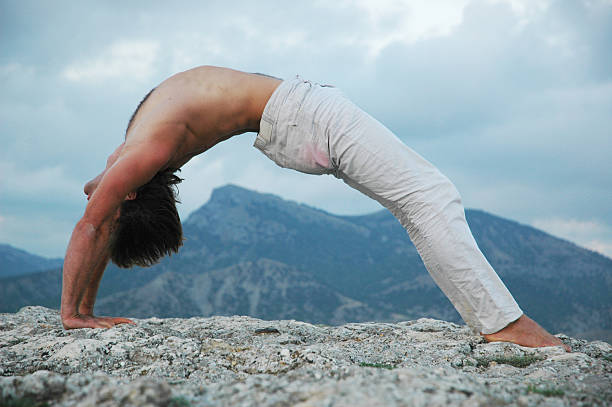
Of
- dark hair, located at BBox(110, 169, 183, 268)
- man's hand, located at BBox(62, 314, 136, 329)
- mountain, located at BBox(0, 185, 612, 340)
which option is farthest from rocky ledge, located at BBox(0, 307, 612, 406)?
mountain, located at BBox(0, 185, 612, 340)

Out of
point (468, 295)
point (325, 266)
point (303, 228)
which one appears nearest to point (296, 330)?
point (468, 295)

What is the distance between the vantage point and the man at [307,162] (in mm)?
3354

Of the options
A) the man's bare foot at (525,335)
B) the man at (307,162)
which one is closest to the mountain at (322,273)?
the man at (307,162)

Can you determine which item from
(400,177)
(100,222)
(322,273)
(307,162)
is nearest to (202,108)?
(307,162)

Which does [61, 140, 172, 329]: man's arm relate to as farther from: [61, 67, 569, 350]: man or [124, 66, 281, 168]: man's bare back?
[124, 66, 281, 168]: man's bare back

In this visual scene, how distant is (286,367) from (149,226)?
75.1 inches

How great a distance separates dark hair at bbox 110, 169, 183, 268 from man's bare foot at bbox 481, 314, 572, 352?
2689mm

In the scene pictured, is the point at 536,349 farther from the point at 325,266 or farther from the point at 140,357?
the point at 325,266

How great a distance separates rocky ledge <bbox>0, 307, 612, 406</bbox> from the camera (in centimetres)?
170

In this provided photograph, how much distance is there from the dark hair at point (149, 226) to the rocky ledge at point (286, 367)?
2.21ft

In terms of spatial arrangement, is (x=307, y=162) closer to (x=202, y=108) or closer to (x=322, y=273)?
(x=202, y=108)

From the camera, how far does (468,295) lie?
3416 mm

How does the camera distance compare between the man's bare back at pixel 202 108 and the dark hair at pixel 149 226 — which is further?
the dark hair at pixel 149 226

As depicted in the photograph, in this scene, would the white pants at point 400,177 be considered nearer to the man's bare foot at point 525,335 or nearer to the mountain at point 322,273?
the man's bare foot at point 525,335
